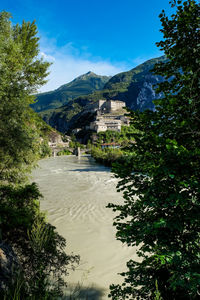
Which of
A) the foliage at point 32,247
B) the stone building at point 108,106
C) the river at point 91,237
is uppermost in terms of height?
the stone building at point 108,106

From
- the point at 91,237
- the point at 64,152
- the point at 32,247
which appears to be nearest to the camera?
the point at 32,247

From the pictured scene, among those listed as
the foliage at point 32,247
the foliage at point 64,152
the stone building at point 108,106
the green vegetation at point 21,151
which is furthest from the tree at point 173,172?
the stone building at point 108,106

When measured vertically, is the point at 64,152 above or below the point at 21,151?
below

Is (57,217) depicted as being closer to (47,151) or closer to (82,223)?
(82,223)

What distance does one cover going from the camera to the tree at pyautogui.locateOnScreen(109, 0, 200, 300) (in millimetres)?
2332

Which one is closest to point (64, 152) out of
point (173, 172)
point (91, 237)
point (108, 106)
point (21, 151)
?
point (108, 106)

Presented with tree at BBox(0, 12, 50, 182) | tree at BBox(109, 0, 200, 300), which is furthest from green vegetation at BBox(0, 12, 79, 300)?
tree at BBox(109, 0, 200, 300)

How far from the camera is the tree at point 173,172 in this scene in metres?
2.33

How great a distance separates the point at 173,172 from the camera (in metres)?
2.31

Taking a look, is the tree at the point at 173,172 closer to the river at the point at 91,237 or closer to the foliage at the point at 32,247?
the river at the point at 91,237

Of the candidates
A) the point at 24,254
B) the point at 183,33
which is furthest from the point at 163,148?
the point at 24,254

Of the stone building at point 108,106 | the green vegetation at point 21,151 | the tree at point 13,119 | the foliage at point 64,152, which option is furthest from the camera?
the stone building at point 108,106

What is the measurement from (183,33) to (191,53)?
1.49ft

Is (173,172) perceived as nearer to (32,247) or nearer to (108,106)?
(32,247)
